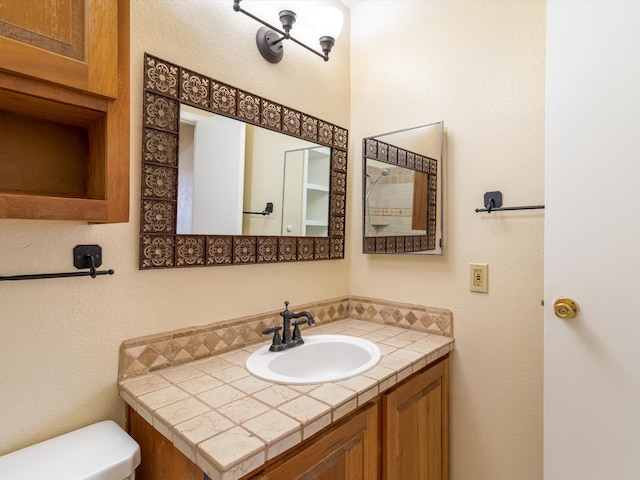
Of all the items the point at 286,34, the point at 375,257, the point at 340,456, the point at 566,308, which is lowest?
the point at 340,456

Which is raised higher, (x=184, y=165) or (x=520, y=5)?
(x=520, y=5)

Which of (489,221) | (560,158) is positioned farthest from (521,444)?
(560,158)

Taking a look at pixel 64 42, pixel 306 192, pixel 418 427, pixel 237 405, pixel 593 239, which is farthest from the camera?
pixel 306 192

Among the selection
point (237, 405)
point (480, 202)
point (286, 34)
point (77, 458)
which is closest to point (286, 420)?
point (237, 405)

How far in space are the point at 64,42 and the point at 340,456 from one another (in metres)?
1.22

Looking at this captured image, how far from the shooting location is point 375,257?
176 cm

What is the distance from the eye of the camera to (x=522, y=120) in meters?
1.31

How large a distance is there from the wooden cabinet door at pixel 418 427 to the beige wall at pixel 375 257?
9 cm

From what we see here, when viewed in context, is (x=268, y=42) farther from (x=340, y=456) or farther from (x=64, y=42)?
(x=340, y=456)

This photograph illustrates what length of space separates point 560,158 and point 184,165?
1.22 meters

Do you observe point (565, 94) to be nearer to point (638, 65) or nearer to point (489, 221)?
point (638, 65)

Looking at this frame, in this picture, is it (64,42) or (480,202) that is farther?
(480,202)

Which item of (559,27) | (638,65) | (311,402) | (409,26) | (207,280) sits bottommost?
(311,402)

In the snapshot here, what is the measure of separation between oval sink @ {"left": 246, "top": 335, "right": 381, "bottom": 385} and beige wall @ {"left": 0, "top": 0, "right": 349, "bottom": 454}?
0.73 ft
